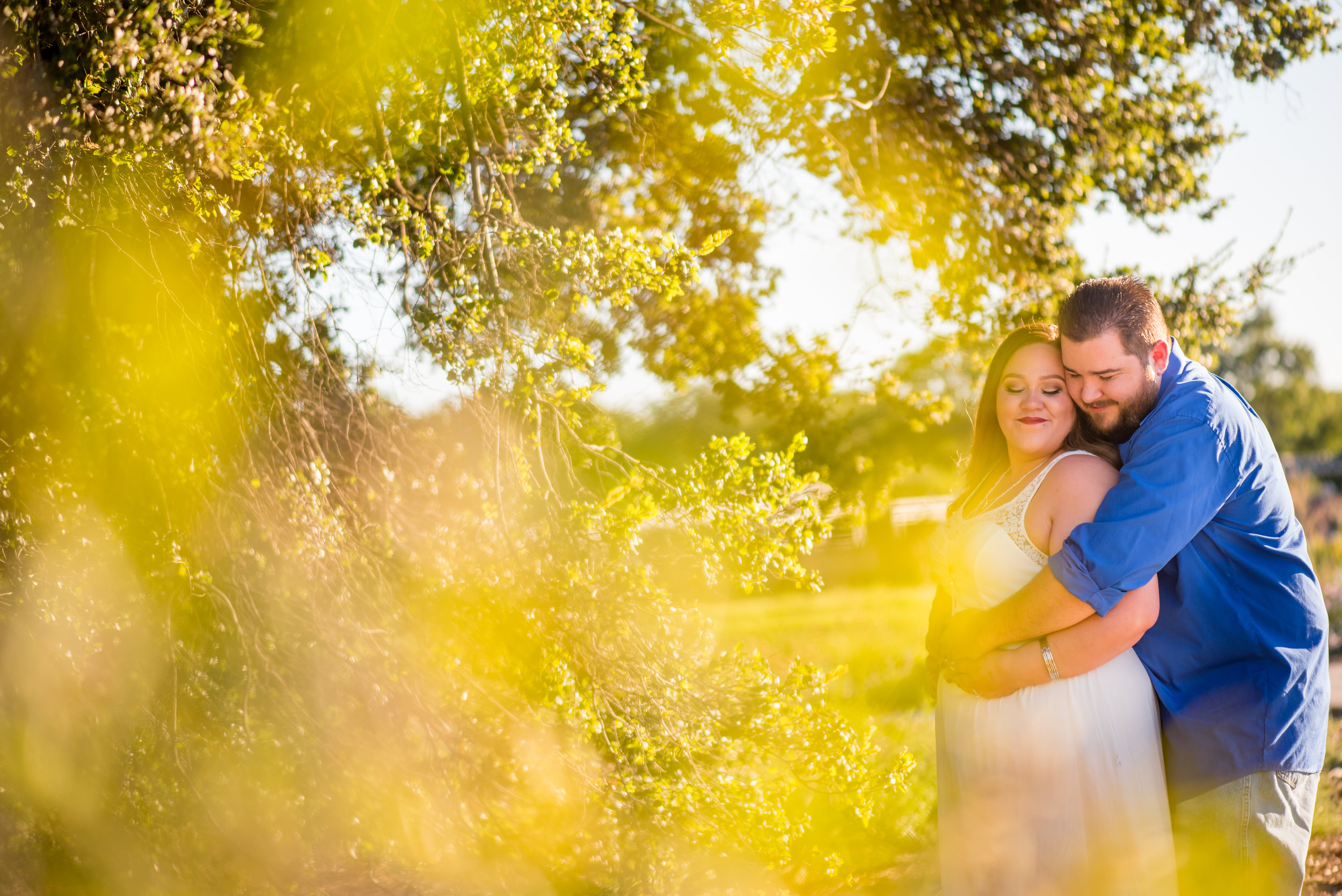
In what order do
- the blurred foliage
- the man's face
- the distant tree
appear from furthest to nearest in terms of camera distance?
the distant tree, the blurred foliage, the man's face

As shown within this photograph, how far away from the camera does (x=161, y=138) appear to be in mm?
2781

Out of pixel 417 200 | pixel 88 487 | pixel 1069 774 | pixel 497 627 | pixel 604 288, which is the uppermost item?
pixel 417 200

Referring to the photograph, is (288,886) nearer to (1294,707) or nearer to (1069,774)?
(1069,774)

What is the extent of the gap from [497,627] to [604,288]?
1.41 meters

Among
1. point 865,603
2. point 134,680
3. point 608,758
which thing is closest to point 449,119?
point 608,758

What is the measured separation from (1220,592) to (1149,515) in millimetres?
483

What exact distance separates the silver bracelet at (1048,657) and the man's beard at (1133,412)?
24.9 inches

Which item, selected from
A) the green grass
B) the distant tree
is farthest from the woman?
the distant tree

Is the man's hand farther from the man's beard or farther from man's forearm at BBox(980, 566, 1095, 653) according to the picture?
the man's beard

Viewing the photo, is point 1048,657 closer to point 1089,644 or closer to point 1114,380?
point 1089,644

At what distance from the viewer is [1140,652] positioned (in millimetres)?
2525

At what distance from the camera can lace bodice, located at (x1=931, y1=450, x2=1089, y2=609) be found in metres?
2.47

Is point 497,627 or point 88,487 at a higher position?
point 88,487

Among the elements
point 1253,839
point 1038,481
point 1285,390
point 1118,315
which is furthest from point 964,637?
point 1285,390
